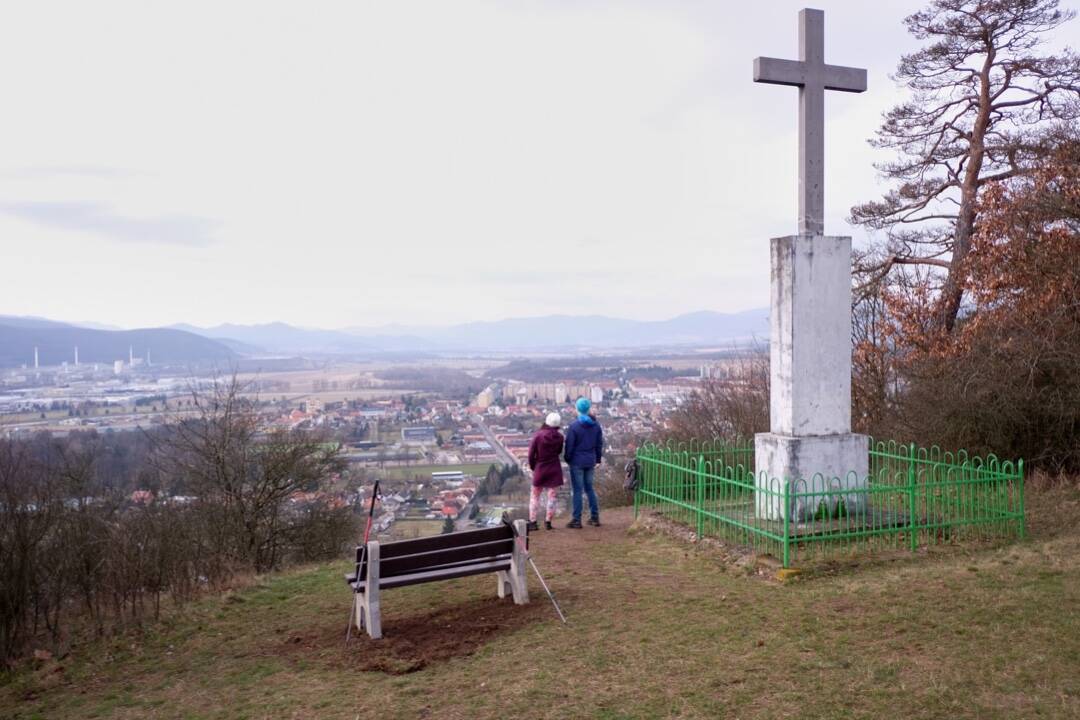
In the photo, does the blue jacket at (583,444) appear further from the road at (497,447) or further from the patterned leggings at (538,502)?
the road at (497,447)

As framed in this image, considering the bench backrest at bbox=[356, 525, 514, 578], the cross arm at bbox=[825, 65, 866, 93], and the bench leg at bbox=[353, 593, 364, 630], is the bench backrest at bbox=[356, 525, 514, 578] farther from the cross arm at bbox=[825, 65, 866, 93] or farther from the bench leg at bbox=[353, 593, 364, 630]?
the cross arm at bbox=[825, 65, 866, 93]

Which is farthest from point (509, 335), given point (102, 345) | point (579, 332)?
point (102, 345)

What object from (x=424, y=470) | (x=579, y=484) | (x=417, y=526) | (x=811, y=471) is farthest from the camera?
(x=424, y=470)

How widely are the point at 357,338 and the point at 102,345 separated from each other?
85.5 metres

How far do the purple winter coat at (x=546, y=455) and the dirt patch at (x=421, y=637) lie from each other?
284 centimetres

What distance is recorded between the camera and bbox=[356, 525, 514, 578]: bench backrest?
6.64m

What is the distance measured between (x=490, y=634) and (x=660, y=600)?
61.8 inches

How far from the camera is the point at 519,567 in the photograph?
720 centimetres

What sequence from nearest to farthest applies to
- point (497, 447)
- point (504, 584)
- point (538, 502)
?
point (504, 584)
point (538, 502)
point (497, 447)

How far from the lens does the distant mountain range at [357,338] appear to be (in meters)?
51.6

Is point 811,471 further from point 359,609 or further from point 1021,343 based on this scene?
point 1021,343

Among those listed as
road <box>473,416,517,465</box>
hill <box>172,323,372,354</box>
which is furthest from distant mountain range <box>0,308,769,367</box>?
road <box>473,416,517,465</box>

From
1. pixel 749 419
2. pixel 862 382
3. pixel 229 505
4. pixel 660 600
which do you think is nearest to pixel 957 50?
pixel 862 382

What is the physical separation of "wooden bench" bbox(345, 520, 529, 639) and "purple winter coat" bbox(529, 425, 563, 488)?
9.09 ft
